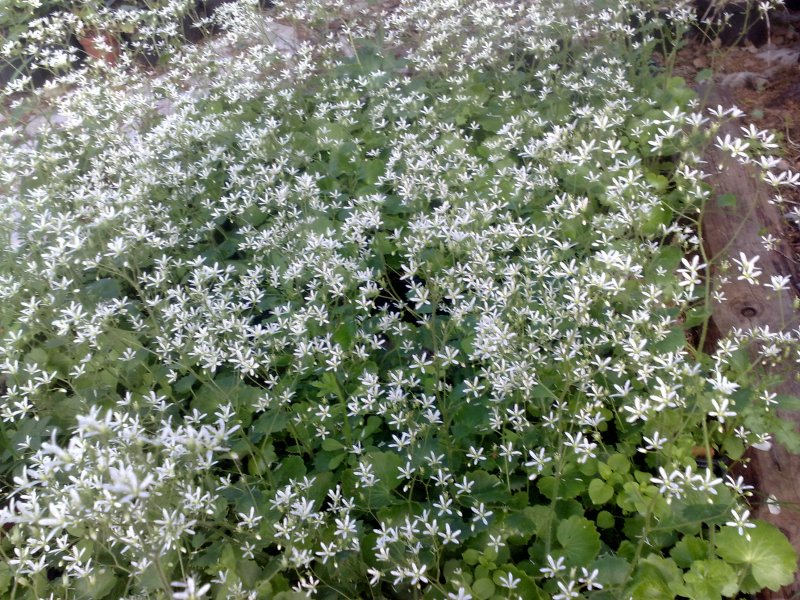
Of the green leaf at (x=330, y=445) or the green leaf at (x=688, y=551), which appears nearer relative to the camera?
the green leaf at (x=688, y=551)

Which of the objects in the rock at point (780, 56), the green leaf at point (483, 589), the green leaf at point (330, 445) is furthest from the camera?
the rock at point (780, 56)

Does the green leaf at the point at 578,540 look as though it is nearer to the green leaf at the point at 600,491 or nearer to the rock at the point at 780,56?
the green leaf at the point at 600,491

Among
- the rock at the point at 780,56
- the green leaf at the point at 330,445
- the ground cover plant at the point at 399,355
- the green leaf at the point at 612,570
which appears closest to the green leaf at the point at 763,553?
the ground cover plant at the point at 399,355

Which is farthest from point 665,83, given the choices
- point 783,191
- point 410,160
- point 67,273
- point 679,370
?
point 67,273

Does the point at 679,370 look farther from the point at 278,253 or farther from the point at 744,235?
the point at 278,253

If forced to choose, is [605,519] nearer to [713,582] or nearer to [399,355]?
[713,582]

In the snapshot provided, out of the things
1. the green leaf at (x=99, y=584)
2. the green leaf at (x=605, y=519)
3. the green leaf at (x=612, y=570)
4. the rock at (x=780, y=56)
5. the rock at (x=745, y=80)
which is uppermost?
the rock at (x=780, y=56)

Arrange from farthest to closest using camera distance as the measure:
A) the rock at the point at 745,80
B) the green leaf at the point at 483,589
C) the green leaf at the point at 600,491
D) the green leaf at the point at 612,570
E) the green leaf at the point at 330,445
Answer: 1. the rock at the point at 745,80
2. the green leaf at the point at 330,445
3. the green leaf at the point at 600,491
4. the green leaf at the point at 483,589
5. the green leaf at the point at 612,570

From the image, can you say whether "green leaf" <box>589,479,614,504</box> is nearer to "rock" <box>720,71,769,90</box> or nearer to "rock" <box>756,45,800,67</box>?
"rock" <box>720,71,769,90</box>
